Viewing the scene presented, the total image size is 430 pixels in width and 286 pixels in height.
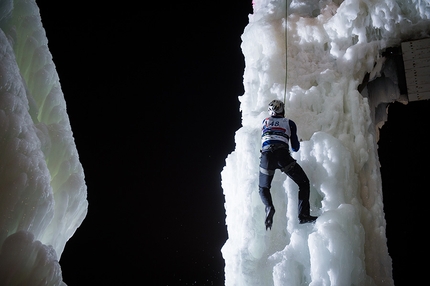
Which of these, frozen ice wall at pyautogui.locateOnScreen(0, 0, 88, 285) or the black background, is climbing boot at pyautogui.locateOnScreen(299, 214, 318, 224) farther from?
the black background

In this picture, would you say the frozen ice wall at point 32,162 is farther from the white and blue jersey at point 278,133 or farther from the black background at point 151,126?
the black background at point 151,126

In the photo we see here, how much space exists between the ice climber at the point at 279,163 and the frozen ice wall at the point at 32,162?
168 cm

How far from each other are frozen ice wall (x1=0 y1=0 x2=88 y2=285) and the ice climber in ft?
5.52

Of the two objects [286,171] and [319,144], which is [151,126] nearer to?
[319,144]

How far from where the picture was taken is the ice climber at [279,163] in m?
4.00

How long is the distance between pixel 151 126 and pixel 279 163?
19.0 ft

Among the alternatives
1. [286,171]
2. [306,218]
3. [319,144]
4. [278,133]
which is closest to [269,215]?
[306,218]

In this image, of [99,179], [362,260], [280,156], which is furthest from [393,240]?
[99,179]

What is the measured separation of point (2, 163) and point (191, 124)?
22.1ft

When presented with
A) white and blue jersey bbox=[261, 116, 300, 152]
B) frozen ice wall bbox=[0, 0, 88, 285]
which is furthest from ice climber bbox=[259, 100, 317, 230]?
frozen ice wall bbox=[0, 0, 88, 285]

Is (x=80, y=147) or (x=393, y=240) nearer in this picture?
(x=393, y=240)

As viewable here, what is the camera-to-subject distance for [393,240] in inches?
Answer: 277

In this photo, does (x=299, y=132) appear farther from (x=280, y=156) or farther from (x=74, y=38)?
(x=74, y=38)

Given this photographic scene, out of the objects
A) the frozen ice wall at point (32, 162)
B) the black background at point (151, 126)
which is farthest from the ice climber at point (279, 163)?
the black background at point (151, 126)
